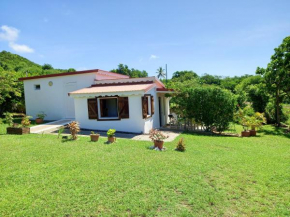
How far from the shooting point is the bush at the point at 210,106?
12797mm

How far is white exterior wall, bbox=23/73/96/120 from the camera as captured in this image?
51.4 feet

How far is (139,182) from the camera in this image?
4.95m

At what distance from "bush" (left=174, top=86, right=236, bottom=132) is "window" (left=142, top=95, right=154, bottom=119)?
7.63ft

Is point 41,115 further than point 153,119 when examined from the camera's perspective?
Yes

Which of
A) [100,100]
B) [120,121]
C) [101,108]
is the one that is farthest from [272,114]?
[100,100]

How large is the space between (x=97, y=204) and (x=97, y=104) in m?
9.20

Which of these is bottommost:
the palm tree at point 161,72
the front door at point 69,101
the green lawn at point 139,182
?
the green lawn at point 139,182

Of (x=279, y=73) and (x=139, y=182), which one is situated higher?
(x=279, y=73)

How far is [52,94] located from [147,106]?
9.18 metres

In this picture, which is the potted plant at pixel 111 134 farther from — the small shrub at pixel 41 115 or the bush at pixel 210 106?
the small shrub at pixel 41 115

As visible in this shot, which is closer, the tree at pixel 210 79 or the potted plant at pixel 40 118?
the potted plant at pixel 40 118

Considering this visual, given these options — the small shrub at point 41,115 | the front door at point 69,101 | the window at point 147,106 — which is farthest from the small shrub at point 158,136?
the small shrub at point 41,115

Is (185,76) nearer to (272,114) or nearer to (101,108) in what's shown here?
(272,114)

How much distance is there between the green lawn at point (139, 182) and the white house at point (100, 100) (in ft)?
14.0
